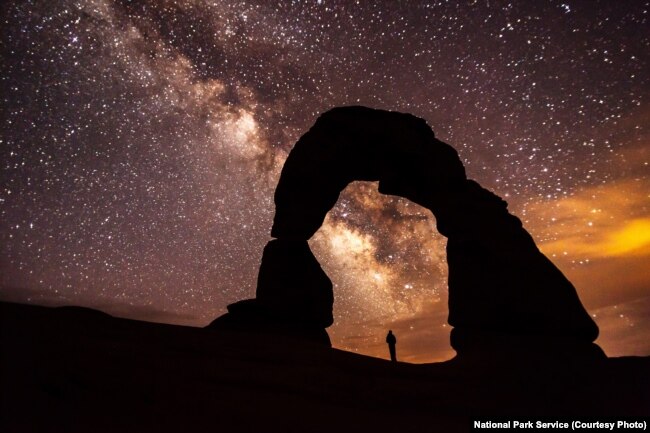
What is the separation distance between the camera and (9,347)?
3.96m

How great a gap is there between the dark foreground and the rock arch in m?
3.41

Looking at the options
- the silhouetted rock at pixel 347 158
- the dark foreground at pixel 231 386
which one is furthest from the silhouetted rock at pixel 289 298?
the dark foreground at pixel 231 386

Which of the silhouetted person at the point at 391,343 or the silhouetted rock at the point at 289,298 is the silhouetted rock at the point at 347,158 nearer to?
the silhouetted rock at the point at 289,298

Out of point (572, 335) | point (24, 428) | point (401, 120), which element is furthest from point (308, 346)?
point (401, 120)

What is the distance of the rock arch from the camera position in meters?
12.3

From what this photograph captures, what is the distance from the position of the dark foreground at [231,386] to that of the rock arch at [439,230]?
3407mm

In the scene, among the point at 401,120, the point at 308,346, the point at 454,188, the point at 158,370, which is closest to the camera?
the point at 158,370

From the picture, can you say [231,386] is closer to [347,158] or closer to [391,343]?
[391,343]

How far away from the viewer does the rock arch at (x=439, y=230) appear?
40.3 feet

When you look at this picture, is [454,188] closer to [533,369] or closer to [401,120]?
[401,120]

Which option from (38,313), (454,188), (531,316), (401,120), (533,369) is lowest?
(533,369)

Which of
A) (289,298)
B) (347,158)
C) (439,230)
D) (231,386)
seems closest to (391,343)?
(289,298)

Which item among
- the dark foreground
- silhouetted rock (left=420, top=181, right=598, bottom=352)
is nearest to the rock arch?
silhouetted rock (left=420, top=181, right=598, bottom=352)

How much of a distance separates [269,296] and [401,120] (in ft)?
32.1
